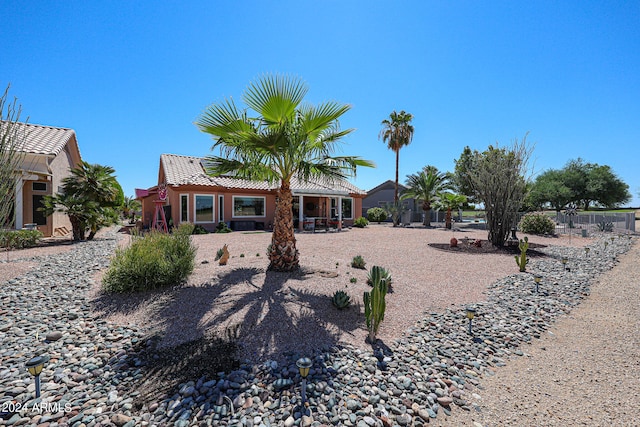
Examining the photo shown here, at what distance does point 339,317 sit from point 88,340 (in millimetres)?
3561

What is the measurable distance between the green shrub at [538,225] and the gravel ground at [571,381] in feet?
49.8

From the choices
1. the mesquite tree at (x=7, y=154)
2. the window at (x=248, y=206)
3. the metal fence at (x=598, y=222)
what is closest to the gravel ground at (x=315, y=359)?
Answer: the mesquite tree at (x=7, y=154)

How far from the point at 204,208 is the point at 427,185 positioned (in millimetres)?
19057

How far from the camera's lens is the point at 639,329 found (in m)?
4.51

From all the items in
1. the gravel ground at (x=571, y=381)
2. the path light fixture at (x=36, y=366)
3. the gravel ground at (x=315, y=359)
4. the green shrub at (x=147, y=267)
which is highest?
the green shrub at (x=147, y=267)

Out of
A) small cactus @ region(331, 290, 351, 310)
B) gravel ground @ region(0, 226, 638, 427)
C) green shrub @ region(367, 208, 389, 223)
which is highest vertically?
green shrub @ region(367, 208, 389, 223)

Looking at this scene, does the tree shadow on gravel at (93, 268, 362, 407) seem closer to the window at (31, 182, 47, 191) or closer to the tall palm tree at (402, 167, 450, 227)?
the window at (31, 182, 47, 191)

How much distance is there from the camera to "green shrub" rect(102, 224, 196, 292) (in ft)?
17.3

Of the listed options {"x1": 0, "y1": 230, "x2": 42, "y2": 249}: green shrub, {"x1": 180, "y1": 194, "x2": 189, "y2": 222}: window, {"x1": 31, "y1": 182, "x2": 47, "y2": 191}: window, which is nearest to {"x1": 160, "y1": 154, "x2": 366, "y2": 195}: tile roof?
{"x1": 180, "y1": 194, "x2": 189, "y2": 222}: window

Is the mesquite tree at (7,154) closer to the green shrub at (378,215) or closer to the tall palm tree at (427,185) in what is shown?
the tall palm tree at (427,185)

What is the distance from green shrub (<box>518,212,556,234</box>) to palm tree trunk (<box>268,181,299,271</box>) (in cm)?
1835

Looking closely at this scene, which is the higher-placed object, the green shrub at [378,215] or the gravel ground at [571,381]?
the green shrub at [378,215]

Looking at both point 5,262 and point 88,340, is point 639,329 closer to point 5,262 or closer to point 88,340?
point 88,340

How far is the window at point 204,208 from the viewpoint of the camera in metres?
17.6
